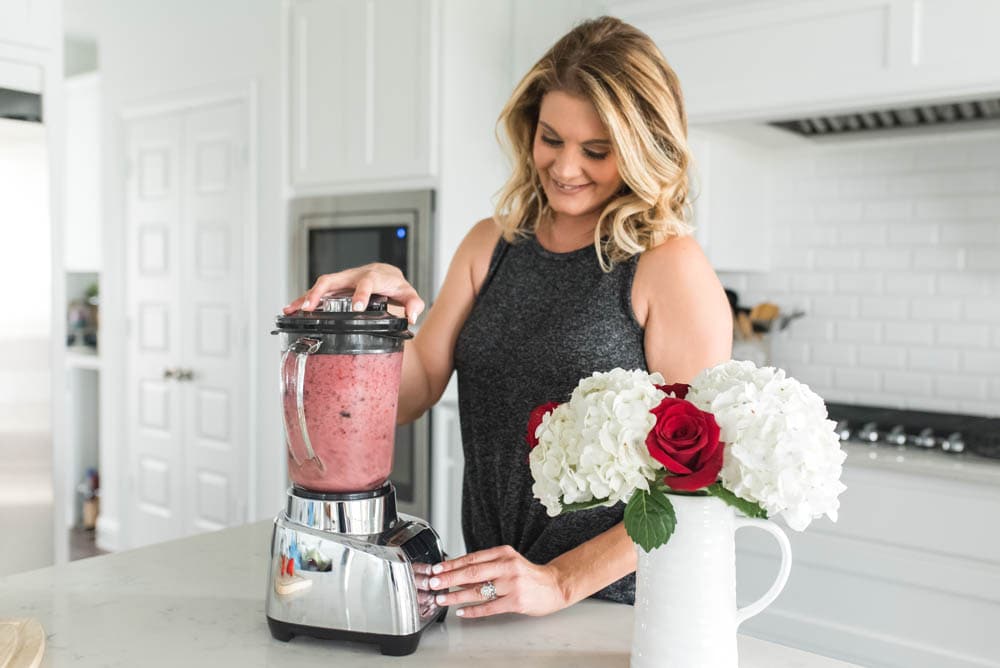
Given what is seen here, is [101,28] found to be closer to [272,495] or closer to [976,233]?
[272,495]

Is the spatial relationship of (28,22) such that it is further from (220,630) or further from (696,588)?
(696,588)

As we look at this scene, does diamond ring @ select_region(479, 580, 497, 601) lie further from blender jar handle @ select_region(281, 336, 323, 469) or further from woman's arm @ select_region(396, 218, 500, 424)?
woman's arm @ select_region(396, 218, 500, 424)

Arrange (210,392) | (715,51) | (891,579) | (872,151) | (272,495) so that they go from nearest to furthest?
(891,579) < (715,51) < (872,151) < (272,495) < (210,392)

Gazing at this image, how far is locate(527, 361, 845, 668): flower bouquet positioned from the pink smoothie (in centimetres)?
23

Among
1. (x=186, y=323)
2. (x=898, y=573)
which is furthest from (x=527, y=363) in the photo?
(x=186, y=323)

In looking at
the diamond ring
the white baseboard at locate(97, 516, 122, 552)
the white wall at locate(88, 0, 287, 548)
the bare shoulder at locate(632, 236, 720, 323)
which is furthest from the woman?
the white baseboard at locate(97, 516, 122, 552)

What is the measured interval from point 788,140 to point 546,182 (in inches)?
75.6

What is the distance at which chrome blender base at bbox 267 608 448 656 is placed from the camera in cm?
108

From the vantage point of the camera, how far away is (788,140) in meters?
3.15

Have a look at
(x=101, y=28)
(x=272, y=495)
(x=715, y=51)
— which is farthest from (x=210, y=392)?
(x=715, y=51)

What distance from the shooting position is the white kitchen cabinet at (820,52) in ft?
8.02

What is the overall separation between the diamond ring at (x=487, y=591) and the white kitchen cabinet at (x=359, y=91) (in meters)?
2.22

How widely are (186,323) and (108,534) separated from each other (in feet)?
4.55

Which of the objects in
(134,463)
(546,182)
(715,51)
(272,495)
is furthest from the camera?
(134,463)
